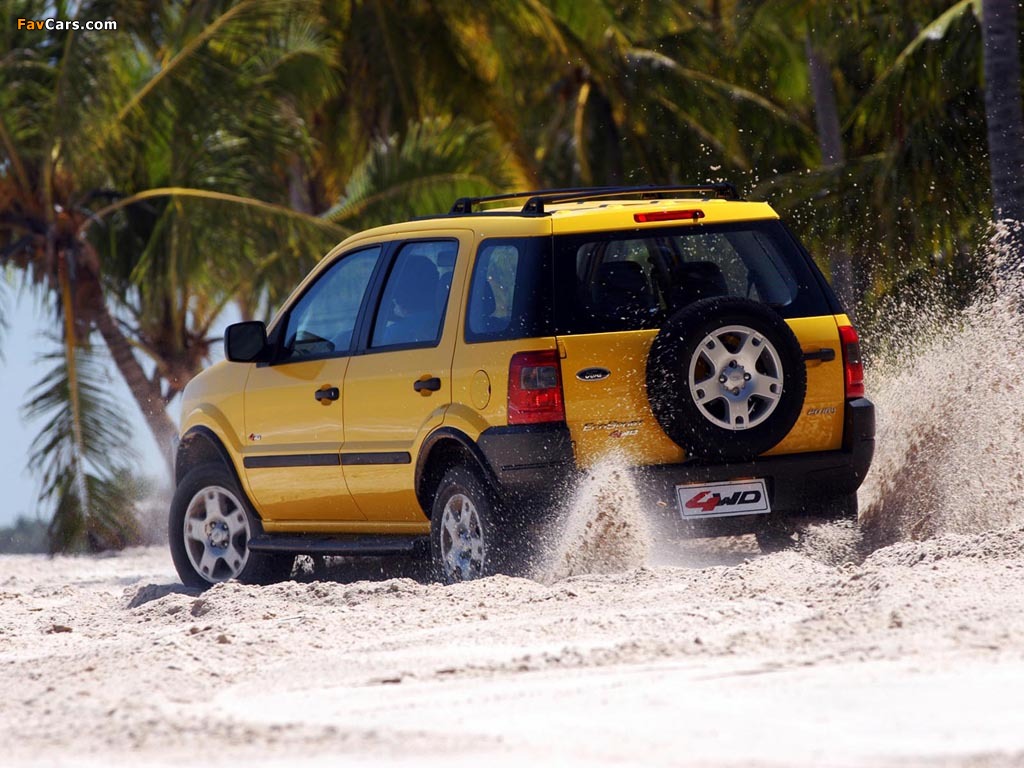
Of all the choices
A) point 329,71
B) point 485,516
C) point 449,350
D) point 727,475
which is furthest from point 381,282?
point 329,71

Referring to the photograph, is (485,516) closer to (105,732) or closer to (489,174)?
(105,732)

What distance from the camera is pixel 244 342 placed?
9.19m

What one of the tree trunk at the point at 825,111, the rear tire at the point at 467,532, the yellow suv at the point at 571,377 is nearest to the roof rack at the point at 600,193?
the yellow suv at the point at 571,377

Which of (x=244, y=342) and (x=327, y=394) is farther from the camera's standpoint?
(x=244, y=342)

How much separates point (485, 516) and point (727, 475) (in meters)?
1.04

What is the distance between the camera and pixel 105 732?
17.0 feet

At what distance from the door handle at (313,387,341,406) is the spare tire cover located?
1.74 metres

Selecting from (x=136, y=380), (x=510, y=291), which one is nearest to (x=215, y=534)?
(x=510, y=291)

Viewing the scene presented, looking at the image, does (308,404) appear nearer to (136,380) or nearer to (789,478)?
(789,478)

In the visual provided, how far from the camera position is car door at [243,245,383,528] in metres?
8.80

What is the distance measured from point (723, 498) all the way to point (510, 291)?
49.7 inches

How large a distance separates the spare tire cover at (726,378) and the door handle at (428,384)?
974 millimetres

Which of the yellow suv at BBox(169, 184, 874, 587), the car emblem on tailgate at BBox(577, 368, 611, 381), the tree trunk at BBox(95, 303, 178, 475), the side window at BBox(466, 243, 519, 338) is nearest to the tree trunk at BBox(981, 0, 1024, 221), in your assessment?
the yellow suv at BBox(169, 184, 874, 587)

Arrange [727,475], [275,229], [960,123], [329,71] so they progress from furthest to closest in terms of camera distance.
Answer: [329,71] → [275,229] → [960,123] → [727,475]
